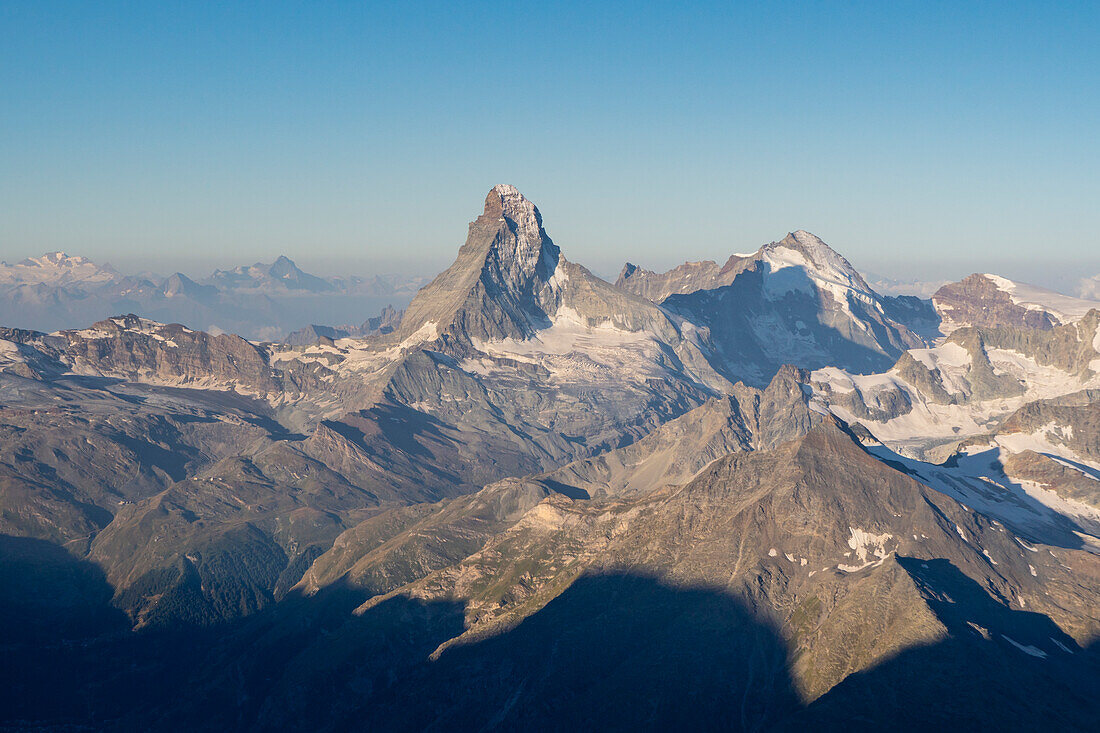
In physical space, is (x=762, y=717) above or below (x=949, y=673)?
below

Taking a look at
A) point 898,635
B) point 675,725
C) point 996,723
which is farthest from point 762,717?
point 996,723

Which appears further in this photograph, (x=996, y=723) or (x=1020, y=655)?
(x=1020, y=655)

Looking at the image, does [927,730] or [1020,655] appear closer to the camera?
[927,730]

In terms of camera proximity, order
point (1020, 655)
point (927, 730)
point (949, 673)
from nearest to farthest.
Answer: point (927, 730) → point (949, 673) → point (1020, 655)

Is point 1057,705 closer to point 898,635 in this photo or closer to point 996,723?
point 996,723

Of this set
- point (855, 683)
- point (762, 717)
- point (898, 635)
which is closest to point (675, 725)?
point (762, 717)

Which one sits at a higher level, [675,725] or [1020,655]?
[1020,655]

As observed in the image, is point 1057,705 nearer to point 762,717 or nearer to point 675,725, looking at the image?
point 762,717

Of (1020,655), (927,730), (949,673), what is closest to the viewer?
(927,730)
